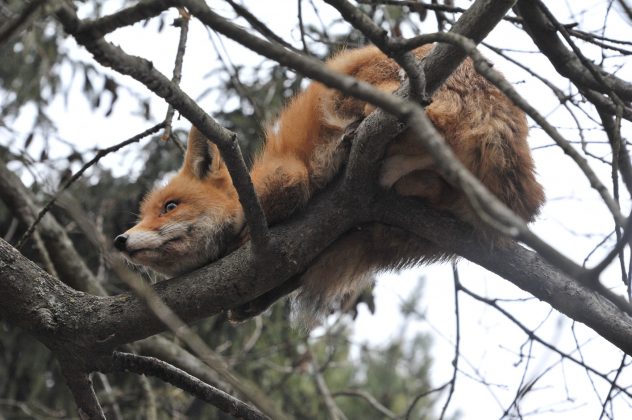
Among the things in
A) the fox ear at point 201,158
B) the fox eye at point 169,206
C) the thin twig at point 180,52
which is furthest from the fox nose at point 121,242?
the fox ear at point 201,158

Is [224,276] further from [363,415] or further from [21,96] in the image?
[363,415]

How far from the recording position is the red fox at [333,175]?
3.90 m

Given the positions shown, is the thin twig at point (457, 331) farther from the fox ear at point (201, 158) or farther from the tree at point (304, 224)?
the fox ear at point (201, 158)

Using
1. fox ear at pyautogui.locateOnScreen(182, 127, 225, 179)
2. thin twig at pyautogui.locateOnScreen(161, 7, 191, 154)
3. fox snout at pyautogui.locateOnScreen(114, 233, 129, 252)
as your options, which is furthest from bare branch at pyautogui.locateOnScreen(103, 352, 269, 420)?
fox ear at pyautogui.locateOnScreen(182, 127, 225, 179)

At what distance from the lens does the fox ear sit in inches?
184

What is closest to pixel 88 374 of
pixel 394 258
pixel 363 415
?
pixel 394 258

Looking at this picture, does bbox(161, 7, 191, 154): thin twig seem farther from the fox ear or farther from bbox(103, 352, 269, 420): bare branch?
bbox(103, 352, 269, 420): bare branch

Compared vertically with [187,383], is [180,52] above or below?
above

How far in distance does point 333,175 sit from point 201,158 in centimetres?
103

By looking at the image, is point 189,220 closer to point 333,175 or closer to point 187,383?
point 333,175

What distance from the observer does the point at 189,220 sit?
4414 mm

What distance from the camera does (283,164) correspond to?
13.9 feet

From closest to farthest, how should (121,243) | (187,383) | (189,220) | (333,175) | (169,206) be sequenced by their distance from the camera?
(187,383) → (333,175) → (121,243) → (189,220) → (169,206)

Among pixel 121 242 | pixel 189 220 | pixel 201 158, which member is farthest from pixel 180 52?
pixel 121 242
